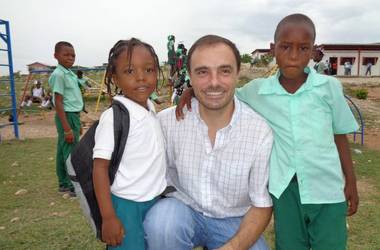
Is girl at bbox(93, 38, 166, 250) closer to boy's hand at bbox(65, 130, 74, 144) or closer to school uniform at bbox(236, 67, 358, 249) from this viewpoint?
school uniform at bbox(236, 67, 358, 249)

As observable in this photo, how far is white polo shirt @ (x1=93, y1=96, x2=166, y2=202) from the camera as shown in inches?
80.0

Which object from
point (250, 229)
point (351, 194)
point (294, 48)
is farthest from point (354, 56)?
point (250, 229)

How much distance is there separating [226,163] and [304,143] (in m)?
0.47

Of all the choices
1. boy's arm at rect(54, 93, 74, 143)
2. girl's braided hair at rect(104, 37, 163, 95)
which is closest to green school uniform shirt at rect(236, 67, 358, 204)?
girl's braided hair at rect(104, 37, 163, 95)

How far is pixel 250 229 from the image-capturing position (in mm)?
2057

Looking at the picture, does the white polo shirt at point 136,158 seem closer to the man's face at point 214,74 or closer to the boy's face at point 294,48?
the man's face at point 214,74

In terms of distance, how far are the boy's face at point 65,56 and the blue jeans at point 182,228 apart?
309 cm

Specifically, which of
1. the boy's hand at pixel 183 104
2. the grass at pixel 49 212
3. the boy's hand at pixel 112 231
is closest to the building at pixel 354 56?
the grass at pixel 49 212

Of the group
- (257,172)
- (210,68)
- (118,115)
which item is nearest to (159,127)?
(118,115)

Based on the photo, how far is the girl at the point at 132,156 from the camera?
1966mm

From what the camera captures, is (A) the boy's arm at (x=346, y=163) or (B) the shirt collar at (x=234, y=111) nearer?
(B) the shirt collar at (x=234, y=111)

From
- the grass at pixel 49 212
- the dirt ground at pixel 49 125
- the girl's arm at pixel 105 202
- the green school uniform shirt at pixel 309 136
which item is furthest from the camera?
the dirt ground at pixel 49 125

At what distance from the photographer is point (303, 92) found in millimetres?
2258

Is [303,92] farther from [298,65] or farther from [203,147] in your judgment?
[203,147]
